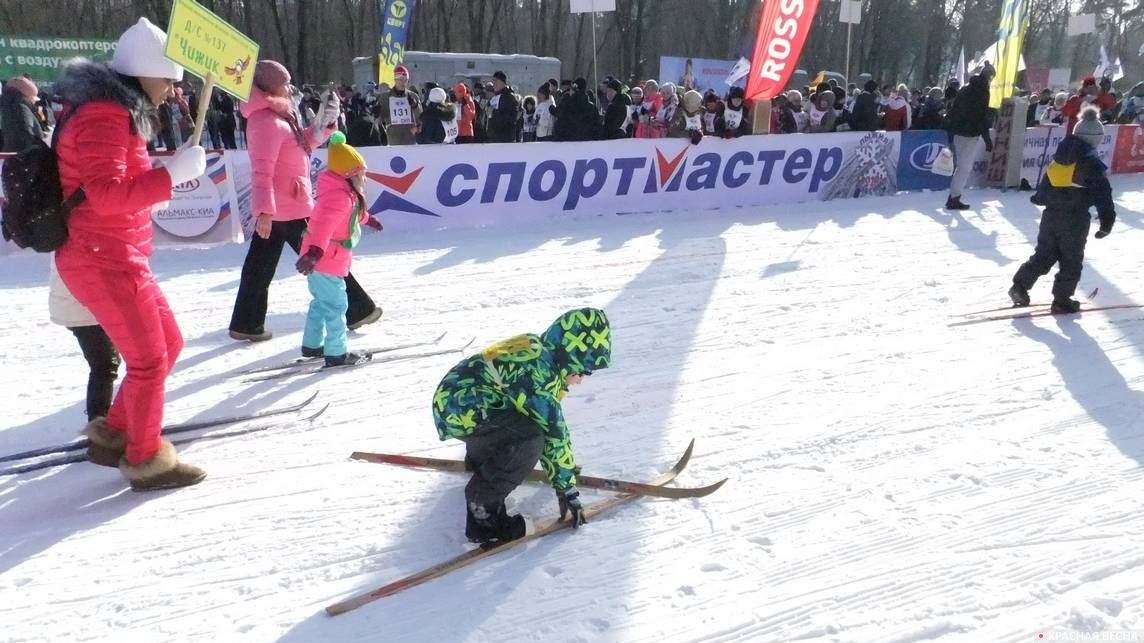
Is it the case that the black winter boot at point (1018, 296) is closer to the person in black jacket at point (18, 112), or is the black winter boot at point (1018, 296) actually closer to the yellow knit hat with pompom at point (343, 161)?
the yellow knit hat with pompom at point (343, 161)

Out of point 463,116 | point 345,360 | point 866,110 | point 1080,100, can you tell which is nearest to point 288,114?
point 345,360

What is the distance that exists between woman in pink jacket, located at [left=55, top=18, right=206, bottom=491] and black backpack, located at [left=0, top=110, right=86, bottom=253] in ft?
0.10

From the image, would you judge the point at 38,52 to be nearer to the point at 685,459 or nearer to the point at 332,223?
the point at 332,223

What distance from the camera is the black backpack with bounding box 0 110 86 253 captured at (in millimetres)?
2672

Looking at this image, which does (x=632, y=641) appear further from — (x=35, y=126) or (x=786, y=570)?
(x=35, y=126)

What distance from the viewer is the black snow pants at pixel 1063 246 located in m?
5.55

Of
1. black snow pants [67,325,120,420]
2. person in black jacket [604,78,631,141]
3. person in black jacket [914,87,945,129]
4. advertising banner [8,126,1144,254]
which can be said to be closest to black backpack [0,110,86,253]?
black snow pants [67,325,120,420]

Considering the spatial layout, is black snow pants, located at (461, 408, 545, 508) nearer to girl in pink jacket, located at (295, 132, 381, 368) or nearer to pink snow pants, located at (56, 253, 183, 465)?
pink snow pants, located at (56, 253, 183, 465)

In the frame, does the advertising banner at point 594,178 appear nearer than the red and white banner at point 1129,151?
Yes

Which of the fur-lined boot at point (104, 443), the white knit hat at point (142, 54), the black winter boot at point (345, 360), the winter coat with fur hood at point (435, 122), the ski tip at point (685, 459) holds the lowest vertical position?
the ski tip at point (685, 459)

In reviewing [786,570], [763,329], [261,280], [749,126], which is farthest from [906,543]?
[749,126]

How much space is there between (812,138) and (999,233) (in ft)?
9.36

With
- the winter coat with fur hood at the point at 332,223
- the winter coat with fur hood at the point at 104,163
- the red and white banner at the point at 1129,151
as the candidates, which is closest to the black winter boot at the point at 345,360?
the winter coat with fur hood at the point at 332,223

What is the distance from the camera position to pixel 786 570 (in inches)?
108
